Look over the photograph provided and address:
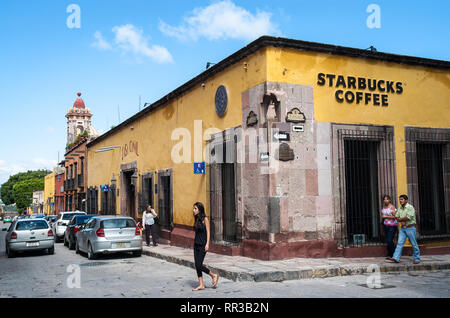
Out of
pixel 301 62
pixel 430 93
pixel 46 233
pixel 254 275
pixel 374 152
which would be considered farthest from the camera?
pixel 46 233

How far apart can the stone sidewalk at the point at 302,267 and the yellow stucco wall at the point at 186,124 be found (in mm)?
4097

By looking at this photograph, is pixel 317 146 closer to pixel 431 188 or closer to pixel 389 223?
pixel 389 223

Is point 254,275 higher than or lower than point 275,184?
lower

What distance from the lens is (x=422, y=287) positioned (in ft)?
25.3

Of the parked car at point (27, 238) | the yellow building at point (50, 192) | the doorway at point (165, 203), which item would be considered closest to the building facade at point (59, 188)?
the yellow building at point (50, 192)

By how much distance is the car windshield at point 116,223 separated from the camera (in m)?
13.5

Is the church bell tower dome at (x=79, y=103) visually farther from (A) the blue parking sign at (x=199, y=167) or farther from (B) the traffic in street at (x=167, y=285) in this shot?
(B) the traffic in street at (x=167, y=285)

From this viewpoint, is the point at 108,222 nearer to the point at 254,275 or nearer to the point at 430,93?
the point at 254,275

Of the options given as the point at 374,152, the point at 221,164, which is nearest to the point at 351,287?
the point at 374,152

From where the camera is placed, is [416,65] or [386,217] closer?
[386,217]

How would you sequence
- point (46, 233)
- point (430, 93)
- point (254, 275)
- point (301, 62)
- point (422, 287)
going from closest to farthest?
point (422, 287) → point (254, 275) → point (301, 62) → point (430, 93) → point (46, 233)

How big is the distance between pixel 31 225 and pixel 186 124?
6899 mm

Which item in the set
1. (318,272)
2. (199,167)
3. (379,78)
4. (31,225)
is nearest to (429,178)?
(379,78)
